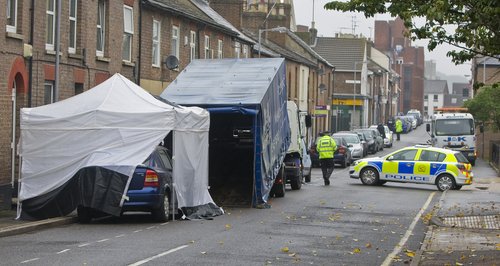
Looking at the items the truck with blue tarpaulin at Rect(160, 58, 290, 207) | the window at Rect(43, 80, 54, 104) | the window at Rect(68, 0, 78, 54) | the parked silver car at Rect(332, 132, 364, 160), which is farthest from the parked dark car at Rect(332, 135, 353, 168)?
the window at Rect(43, 80, 54, 104)

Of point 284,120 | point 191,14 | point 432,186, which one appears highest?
point 191,14

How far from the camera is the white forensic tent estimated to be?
17875 mm

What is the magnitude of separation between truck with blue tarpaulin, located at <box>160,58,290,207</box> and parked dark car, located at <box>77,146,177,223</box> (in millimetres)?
3867

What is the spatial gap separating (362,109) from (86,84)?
66.2m

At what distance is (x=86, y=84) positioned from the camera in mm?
26031

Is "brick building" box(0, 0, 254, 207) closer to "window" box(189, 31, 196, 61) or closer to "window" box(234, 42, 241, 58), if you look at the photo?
"window" box(189, 31, 196, 61)

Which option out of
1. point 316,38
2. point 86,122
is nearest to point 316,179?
point 86,122

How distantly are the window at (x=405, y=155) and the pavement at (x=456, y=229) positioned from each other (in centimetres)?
362

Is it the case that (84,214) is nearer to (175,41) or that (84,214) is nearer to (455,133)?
(175,41)

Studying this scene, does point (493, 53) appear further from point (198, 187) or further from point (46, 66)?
point (46, 66)

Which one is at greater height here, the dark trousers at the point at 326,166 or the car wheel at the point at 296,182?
the dark trousers at the point at 326,166

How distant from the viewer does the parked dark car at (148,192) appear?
686 inches

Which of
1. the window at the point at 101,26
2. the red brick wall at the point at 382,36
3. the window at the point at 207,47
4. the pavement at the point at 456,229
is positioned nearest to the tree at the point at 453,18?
the pavement at the point at 456,229

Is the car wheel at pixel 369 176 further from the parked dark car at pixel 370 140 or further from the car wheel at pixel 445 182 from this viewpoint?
the parked dark car at pixel 370 140
